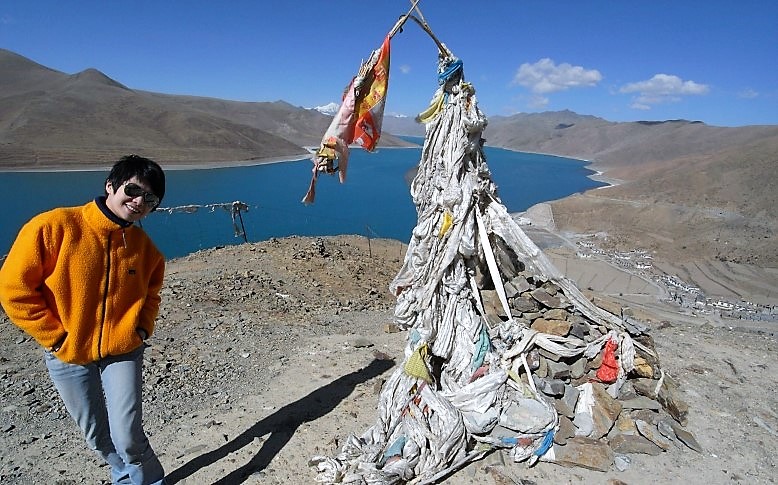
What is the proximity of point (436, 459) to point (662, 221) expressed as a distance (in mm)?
35428

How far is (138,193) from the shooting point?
7.91ft

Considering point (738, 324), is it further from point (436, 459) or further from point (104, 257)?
point (104, 257)

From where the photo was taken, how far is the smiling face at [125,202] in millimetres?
2400

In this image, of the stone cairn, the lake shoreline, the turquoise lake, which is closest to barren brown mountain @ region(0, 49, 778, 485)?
the stone cairn

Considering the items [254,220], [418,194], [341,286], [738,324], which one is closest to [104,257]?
[418,194]

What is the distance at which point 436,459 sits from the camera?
139 inches

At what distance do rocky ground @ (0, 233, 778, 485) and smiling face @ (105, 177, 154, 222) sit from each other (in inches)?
87.5

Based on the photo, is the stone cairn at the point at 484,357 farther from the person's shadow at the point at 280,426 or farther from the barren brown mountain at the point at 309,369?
the person's shadow at the point at 280,426

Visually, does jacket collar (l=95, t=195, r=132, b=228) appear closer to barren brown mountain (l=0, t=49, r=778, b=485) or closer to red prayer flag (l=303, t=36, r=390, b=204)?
red prayer flag (l=303, t=36, r=390, b=204)

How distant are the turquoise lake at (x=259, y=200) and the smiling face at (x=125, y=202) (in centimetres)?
1404

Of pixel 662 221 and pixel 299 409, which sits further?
pixel 662 221

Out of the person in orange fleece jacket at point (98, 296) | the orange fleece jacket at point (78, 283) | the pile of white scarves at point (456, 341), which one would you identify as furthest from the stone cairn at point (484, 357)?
the orange fleece jacket at point (78, 283)

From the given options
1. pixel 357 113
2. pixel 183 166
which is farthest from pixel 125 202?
pixel 183 166

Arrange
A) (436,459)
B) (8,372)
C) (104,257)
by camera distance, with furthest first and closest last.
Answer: (8,372) → (436,459) → (104,257)
